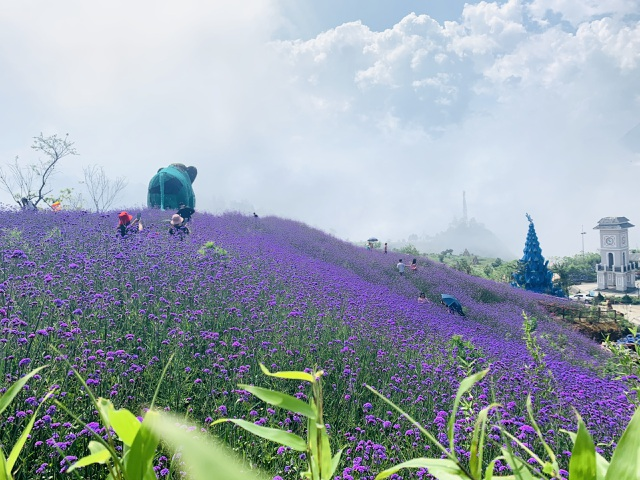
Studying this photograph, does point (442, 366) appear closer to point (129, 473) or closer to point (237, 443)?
point (237, 443)

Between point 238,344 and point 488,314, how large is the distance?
982 centimetres

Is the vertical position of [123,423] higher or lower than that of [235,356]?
higher

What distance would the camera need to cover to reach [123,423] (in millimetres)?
495

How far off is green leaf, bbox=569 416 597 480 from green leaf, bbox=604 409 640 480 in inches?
0.8

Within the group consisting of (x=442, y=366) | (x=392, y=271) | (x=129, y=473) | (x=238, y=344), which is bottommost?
(x=442, y=366)

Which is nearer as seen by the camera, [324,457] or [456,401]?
[456,401]

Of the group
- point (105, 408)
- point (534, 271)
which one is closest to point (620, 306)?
point (534, 271)

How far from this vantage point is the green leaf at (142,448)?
445 mm

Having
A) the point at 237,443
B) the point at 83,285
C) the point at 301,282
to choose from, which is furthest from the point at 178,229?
the point at 237,443

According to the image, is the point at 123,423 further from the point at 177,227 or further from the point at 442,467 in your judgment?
the point at 177,227

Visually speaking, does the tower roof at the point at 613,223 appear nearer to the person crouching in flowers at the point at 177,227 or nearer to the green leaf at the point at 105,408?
the person crouching in flowers at the point at 177,227

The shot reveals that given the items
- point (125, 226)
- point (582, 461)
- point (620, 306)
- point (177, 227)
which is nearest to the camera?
point (582, 461)

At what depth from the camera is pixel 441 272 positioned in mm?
18281

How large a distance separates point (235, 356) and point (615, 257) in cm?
4859
